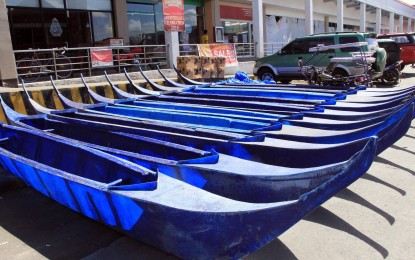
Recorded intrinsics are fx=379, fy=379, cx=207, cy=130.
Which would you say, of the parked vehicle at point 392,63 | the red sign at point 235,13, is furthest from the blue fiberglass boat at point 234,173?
the red sign at point 235,13

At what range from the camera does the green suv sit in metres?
11.8

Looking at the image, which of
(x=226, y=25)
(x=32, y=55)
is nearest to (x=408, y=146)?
(x=32, y=55)

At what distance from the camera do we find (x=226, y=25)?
23.3m

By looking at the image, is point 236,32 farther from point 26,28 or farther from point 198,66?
point 26,28

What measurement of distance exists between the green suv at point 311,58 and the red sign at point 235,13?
9.37m

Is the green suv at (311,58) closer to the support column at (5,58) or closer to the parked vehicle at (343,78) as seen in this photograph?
the parked vehicle at (343,78)

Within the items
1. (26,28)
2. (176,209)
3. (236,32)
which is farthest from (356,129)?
(236,32)

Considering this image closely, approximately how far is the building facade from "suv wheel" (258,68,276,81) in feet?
10.9

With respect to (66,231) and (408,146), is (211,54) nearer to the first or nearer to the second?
(408,146)

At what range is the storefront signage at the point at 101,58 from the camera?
11.8 metres

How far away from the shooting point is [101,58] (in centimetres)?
1202

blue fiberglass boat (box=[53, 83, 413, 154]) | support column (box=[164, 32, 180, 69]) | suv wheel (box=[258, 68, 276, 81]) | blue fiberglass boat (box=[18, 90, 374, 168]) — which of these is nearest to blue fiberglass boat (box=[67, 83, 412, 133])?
blue fiberglass boat (box=[53, 83, 413, 154])

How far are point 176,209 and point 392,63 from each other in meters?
13.7

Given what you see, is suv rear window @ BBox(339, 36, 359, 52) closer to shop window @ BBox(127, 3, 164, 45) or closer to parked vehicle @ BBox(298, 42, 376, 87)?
parked vehicle @ BBox(298, 42, 376, 87)
